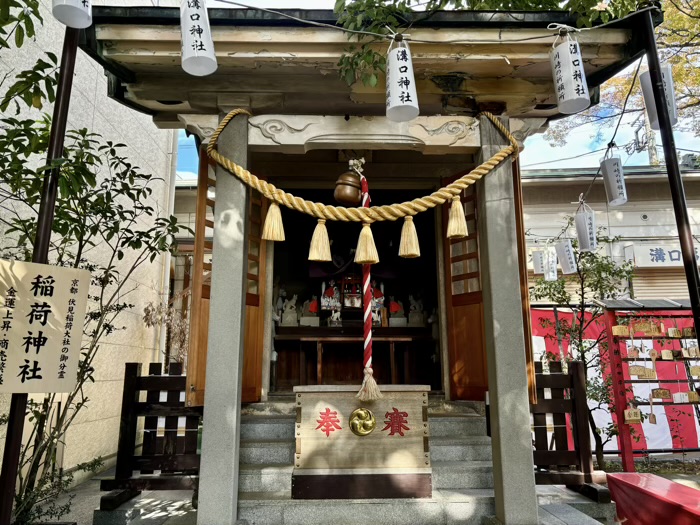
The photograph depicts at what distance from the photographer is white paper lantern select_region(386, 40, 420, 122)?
346cm

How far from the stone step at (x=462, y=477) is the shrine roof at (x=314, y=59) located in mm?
3229

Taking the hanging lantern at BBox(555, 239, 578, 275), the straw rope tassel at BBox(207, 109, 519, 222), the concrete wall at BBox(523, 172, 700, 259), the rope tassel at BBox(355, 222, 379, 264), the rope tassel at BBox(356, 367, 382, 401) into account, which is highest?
the concrete wall at BBox(523, 172, 700, 259)

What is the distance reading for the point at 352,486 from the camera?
12.8 ft

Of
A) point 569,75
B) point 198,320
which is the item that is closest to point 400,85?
point 569,75

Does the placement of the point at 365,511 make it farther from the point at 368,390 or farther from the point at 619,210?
the point at 619,210

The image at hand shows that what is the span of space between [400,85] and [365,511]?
10.8 ft

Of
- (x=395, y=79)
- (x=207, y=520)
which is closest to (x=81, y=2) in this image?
(x=395, y=79)

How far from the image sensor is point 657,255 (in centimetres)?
1060

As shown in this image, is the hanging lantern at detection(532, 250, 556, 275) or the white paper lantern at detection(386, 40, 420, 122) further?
the hanging lantern at detection(532, 250, 556, 275)

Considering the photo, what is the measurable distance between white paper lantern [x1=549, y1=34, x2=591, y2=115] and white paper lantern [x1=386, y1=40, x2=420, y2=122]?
3.72ft

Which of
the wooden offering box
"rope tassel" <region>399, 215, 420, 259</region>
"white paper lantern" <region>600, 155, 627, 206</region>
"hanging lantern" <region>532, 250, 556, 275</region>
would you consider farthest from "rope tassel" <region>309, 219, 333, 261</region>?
"hanging lantern" <region>532, 250, 556, 275</region>

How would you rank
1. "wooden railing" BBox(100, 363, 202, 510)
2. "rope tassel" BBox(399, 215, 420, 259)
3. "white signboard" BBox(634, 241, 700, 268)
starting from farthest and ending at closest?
"white signboard" BBox(634, 241, 700, 268), "wooden railing" BBox(100, 363, 202, 510), "rope tassel" BBox(399, 215, 420, 259)

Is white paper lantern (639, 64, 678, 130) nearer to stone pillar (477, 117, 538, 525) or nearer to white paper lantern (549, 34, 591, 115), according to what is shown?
white paper lantern (549, 34, 591, 115)

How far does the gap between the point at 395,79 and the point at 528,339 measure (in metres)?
2.62
